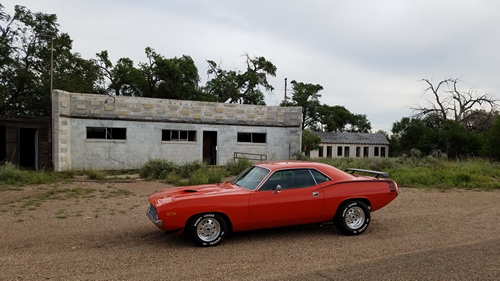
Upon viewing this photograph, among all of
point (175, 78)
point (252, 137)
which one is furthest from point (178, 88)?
point (252, 137)

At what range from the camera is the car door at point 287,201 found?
6.35m

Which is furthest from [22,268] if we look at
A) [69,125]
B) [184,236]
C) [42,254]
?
[69,125]

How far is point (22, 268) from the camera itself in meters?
4.97

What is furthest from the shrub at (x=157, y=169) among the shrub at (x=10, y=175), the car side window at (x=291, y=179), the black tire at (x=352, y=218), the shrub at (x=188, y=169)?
the black tire at (x=352, y=218)

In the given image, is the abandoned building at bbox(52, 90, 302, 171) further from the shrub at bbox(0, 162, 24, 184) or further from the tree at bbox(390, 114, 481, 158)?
the tree at bbox(390, 114, 481, 158)

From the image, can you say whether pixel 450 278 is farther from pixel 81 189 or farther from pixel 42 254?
pixel 81 189

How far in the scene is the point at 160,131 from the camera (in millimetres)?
20578

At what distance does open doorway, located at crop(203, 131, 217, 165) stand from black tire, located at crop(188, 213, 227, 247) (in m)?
15.8

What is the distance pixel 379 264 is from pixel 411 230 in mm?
2457

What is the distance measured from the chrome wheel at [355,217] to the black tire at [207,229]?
92.9 inches

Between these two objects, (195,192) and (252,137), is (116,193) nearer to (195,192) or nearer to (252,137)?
(195,192)

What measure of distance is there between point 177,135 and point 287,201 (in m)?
15.5

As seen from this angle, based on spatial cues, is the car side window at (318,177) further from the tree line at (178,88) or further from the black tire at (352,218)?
the tree line at (178,88)

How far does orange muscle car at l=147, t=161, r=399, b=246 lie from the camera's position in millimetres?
6016
